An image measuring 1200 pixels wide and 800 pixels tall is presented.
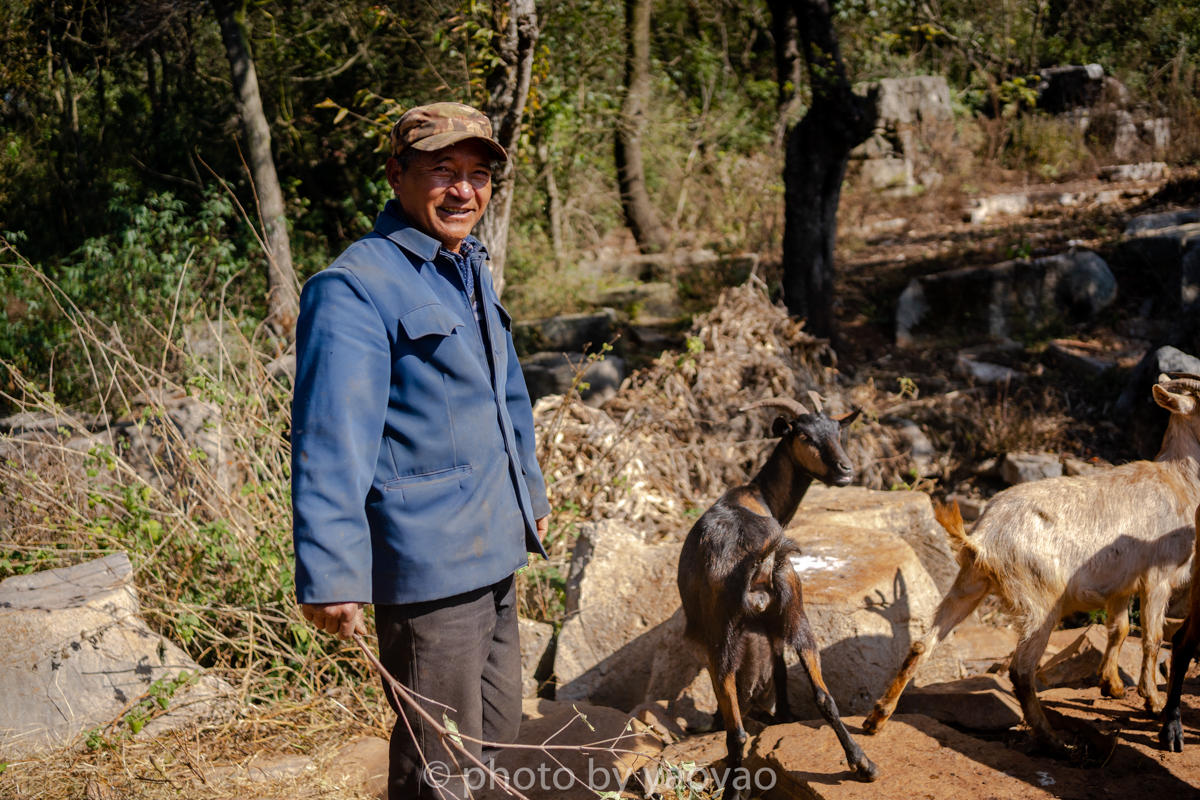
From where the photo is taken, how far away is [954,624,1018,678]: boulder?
429 centimetres

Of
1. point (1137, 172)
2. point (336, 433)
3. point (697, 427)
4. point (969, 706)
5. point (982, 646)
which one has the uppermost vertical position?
point (1137, 172)

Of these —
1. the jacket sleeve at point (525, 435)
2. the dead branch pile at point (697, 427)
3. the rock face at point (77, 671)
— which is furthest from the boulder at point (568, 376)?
the jacket sleeve at point (525, 435)

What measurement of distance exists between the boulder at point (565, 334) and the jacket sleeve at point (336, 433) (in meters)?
7.07

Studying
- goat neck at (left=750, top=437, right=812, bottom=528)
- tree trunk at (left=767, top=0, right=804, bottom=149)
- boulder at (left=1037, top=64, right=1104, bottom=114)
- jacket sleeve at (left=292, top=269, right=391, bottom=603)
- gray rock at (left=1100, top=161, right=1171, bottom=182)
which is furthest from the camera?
boulder at (left=1037, top=64, right=1104, bottom=114)

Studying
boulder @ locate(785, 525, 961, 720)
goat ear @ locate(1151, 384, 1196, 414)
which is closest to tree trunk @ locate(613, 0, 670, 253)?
boulder @ locate(785, 525, 961, 720)

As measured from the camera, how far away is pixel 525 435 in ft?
9.82

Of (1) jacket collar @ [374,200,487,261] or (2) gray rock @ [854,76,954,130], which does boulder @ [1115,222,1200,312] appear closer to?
(2) gray rock @ [854,76,954,130]

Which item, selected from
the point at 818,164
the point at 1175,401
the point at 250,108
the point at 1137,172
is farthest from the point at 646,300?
the point at 1175,401

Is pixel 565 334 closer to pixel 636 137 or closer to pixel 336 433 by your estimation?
pixel 636 137

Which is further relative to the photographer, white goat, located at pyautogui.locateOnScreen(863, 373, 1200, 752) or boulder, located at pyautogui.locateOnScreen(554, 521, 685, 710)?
boulder, located at pyautogui.locateOnScreen(554, 521, 685, 710)

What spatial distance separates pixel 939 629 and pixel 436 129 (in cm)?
275

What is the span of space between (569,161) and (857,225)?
15.2ft

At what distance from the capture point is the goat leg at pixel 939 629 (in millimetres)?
3248

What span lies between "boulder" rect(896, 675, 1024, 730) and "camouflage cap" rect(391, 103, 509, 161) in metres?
2.88
